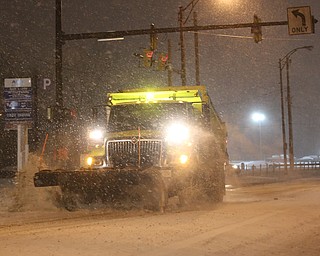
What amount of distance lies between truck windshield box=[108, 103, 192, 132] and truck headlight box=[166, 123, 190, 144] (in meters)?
0.27

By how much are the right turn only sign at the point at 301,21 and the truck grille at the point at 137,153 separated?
26.7ft

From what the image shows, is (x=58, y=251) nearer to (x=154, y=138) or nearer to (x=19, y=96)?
(x=154, y=138)

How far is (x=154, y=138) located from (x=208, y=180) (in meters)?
2.82

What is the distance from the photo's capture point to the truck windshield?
48.3ft

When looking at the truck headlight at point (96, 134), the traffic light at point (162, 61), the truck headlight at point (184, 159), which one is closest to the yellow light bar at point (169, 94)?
the truck headlight at point (96, 134)

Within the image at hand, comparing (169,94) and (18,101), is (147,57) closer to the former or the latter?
(18,101)

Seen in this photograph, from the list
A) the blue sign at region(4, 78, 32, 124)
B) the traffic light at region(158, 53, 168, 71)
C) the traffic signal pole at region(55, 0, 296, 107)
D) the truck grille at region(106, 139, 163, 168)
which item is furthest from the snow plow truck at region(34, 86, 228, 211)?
the traffic light at region(158, 53, 168, 71)

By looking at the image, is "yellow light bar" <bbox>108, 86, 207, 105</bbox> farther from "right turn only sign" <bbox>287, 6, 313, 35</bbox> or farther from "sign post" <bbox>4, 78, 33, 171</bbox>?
"right turn only sign" <bbox>287, 6, 313, 35</bbox>

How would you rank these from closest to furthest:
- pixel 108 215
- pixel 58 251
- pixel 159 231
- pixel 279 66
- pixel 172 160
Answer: pixel 58 251
pixel 159 231
pixel 108 215
pixel 172 160
pixel 279 66

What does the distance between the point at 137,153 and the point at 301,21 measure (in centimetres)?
891

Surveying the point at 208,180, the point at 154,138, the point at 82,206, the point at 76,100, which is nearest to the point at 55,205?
the point at 82,206

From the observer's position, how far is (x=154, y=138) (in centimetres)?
1391

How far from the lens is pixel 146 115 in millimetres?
14953

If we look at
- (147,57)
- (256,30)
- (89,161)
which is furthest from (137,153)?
(147,57)
